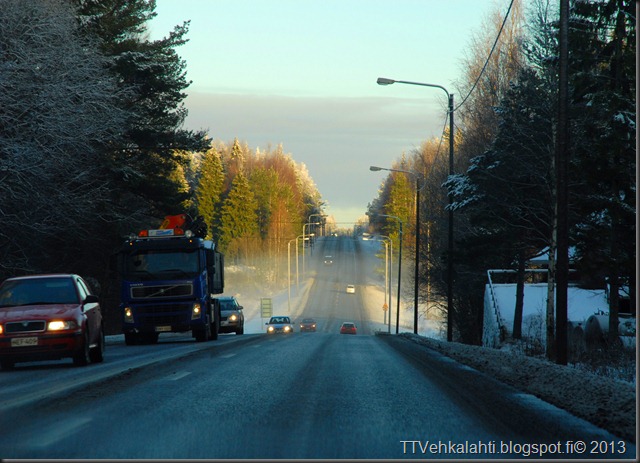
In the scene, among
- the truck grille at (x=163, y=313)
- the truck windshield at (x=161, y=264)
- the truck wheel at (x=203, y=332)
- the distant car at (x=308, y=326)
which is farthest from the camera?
the distant car at (x=308, y=326)

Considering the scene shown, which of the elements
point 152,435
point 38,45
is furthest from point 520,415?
point 38,45

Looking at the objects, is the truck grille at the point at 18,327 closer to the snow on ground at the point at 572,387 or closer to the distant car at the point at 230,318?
the snow on ground at the point at 572,387

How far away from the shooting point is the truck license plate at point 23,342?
629 inches

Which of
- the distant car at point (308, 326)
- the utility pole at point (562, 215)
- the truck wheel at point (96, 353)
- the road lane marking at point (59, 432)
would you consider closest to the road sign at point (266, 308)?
the distant car at point (308, 326)

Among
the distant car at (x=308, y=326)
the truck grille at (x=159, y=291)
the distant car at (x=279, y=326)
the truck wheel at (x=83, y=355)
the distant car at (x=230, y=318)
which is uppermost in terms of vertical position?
the truck grille at (x=159, y=291)

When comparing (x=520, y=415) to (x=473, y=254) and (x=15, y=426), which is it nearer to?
(x=15, y=426)

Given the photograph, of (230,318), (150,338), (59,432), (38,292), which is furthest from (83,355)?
(230,318)

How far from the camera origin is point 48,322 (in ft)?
53.3

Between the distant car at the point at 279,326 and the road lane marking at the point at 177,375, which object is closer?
the road lane marking at the point at 177,375

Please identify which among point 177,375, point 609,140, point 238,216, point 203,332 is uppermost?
point 609,140

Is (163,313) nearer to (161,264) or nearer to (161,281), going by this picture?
(161,281)

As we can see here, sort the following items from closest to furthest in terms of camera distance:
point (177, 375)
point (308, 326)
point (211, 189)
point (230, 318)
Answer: point (177, 375) < point (230, 318) < point (308, 326) < point (211, 189)

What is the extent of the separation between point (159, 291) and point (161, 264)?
2.57 feet

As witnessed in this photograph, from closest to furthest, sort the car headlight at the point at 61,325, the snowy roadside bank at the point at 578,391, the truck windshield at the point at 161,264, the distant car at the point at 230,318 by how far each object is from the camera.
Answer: the snowy roadside bank at the point at 578,391 → the car headlight at the point at 61,325 → the truck windshield at the point at 161,264 → the distant car at the point at 230,318
